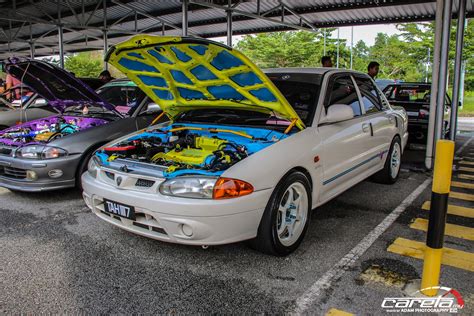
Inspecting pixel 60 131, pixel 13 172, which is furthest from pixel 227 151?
pixel 13 172

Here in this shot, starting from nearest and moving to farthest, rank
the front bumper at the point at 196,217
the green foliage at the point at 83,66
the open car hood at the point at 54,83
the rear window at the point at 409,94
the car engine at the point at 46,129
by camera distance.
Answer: the front bumper at the point at 196,217 → the car engine at the point at 46,129 → the open car hood at the point at 54,83 → the rear window at the point at 409,94 → the green foliage at the point at 83,66

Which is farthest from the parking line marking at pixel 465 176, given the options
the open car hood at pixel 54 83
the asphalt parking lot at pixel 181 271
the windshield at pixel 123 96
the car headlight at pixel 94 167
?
the car headlight at pixel 94 167

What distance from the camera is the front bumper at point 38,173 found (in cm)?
455

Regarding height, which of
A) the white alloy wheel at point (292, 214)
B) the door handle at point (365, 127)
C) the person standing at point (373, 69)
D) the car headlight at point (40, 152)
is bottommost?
the white alloy wheel at point (292, 214)

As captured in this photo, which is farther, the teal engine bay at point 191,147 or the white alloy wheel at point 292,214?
the white alloy wheel at point 292,214

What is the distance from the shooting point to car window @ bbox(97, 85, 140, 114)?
5751 millimetres

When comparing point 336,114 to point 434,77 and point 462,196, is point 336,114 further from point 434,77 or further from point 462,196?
point 434,77

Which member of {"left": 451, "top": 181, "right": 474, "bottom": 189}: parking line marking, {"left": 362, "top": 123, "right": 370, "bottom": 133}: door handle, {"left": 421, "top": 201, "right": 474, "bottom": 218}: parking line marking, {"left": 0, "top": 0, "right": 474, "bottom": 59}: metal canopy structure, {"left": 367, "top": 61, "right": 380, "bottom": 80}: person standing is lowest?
{"left": 421, "top": 201, "right": 474, "bottom": 218}: parking line marking

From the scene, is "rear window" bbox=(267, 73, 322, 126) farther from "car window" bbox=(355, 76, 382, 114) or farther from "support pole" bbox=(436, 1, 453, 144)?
"support pole" bbox=(436, 1, 453, 144)

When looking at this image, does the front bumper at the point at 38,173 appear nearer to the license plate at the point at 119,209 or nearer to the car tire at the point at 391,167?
the license plate at the point at 119,209

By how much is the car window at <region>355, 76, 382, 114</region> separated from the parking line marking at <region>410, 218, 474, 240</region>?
1374 mm

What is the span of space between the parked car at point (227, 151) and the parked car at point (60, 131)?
3.54ft

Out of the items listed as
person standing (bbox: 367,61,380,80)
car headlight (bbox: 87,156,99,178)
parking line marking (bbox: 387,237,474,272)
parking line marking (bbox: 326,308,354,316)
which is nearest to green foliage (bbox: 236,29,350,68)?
person standing (bbox: 367,61,380,80)

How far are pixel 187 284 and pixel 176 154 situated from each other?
115 centimetres
